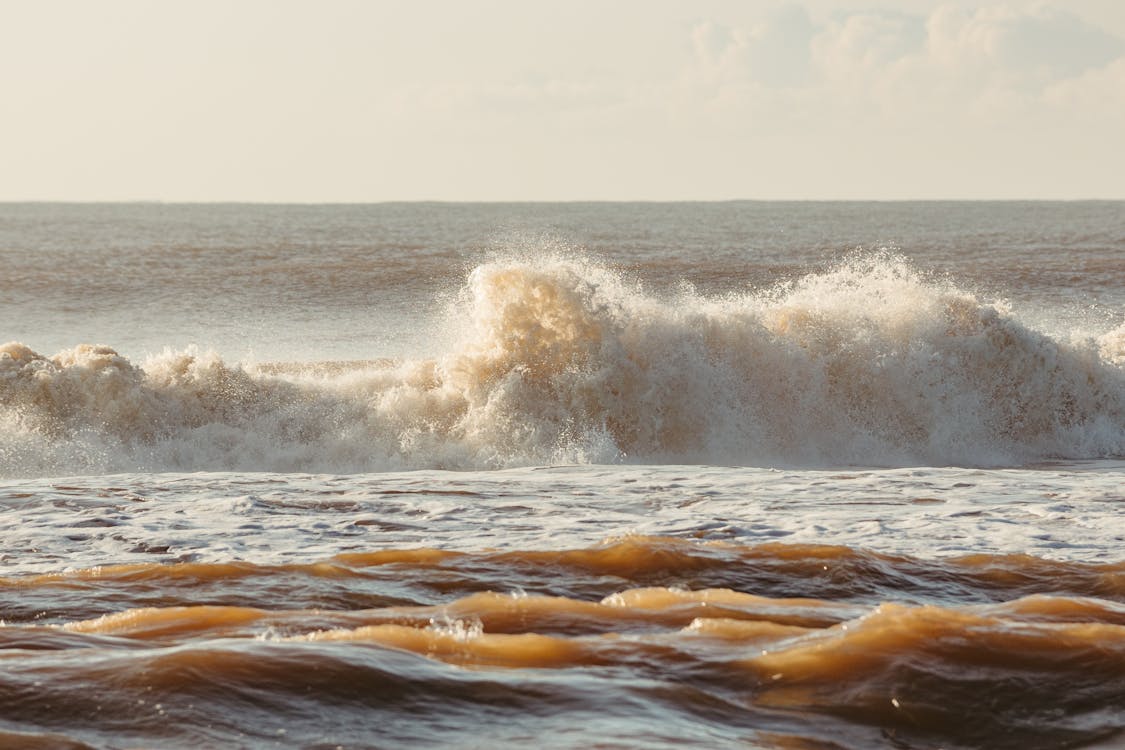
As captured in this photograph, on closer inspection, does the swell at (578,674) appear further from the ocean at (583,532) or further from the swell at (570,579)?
the swell at (570,579)

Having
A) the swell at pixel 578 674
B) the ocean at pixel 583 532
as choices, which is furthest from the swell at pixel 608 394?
the swell at pixel 578 674

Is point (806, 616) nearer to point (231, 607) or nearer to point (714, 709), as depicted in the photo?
point (714, 709)

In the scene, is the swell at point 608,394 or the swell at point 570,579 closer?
the swell at point 570,579

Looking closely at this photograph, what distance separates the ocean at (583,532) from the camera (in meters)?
4.00

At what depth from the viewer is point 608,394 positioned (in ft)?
39.3

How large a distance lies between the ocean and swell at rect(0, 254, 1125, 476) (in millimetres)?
35

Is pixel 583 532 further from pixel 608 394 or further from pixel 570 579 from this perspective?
pixel 608 394

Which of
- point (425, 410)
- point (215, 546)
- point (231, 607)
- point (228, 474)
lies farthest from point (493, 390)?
point (231, 607)

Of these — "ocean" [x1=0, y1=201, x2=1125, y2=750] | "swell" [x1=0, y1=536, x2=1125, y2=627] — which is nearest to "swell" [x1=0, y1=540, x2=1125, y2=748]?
"ocean" [x1=0, y1=201, x2=1125, y2=750]

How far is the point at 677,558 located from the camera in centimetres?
613

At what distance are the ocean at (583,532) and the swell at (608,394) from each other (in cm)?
3

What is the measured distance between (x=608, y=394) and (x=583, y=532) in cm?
498

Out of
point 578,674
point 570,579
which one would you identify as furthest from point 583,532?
point 578,674

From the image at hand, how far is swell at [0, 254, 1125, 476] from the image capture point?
1122 cm
